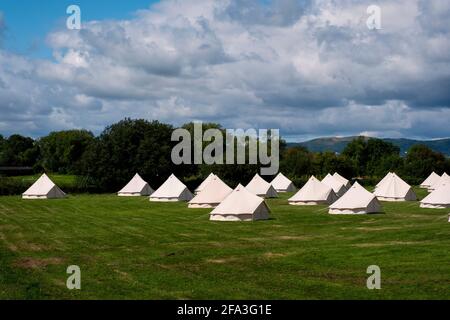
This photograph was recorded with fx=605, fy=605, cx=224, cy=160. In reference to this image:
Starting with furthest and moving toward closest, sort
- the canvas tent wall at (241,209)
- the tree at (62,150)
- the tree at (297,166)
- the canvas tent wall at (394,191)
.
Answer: the tree at (62,150), the tree at (297,166), the canvas tent wall at (394,191), the canvas tent wall at (241,209)

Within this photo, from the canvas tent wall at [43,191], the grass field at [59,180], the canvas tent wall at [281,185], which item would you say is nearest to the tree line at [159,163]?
the grass field at [59,180]

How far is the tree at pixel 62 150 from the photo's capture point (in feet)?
390

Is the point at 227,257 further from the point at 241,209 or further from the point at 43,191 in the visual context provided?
the point at 43,191

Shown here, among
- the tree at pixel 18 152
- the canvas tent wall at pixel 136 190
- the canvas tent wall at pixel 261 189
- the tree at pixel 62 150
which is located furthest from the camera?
the tree at pixel 18 152

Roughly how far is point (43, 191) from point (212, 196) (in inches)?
773

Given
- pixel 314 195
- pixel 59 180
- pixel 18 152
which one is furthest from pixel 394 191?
pixel 18 152

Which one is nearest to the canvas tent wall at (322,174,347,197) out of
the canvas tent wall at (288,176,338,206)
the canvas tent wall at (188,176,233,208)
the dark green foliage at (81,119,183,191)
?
the canvas tent wall at (288,176,338,206)

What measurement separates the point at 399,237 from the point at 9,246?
14.2 meters

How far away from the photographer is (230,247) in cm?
2058

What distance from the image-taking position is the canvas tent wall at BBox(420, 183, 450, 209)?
119 feet

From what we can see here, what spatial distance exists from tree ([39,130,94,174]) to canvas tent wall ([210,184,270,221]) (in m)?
88.9

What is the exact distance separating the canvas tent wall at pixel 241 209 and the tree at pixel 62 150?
8893 cm

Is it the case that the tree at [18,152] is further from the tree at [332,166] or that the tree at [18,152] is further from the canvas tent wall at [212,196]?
the canvas tent wall at [212,196]

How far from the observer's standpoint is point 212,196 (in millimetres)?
39406
